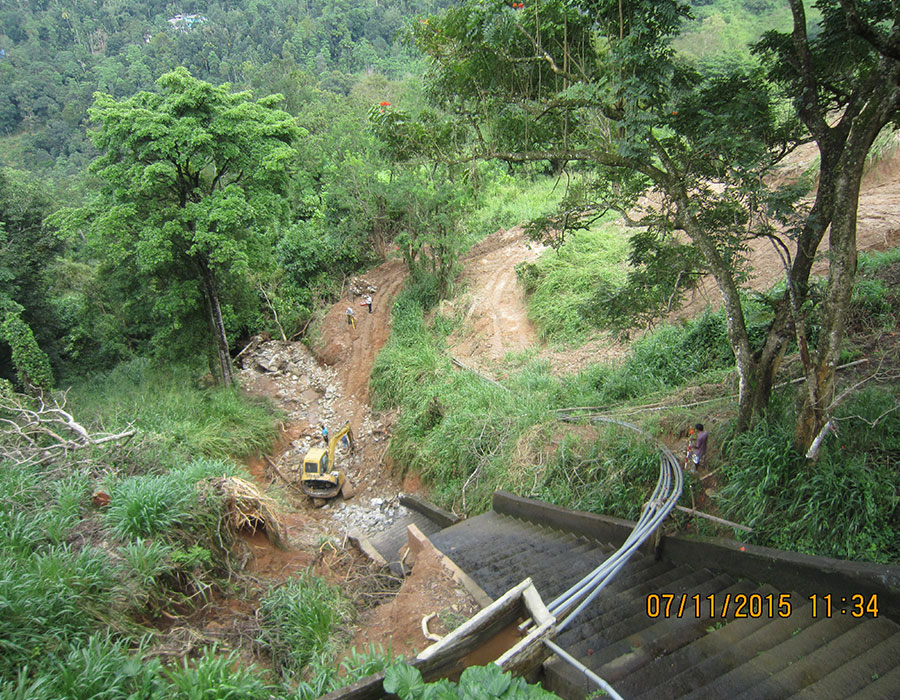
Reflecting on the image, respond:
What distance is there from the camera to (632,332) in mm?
11281

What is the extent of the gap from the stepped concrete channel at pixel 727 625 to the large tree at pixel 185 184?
10314 mm

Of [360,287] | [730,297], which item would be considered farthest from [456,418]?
[360,287]

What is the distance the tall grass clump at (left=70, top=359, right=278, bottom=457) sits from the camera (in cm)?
1004

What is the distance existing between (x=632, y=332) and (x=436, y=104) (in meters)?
7.04

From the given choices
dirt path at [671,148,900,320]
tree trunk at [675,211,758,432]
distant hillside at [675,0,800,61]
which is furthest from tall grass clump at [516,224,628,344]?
distant hillside at [675,0,800,61]

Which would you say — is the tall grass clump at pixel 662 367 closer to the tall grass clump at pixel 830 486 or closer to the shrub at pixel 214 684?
the tall grass clump at pixel 830 486

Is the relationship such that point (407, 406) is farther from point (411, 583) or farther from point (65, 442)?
point (411, 583)

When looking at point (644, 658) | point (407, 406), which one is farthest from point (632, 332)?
point (644, 658)

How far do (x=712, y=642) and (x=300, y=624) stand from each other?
3.13m

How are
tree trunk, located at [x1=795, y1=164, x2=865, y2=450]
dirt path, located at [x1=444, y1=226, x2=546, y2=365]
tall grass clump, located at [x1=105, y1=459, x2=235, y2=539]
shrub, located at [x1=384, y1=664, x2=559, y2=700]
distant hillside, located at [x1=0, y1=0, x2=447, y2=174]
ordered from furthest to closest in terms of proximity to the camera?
distant hillside, located at [x1=0, y1=0, x2=447, y2=174] < dirt path, located at [x1=444, y1=226, x2=546, y2=365] < tall grass clump, located at [x1=105, y1=459, x2=235, y2=539] < tree trunk, located at [x1=795, y1=164, x2=865, y2=450] < shrub, located at [x1=384, y1=664, x2=559, y2=700]

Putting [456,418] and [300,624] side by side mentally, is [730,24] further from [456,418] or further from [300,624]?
[300,624]

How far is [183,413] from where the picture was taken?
11664 millimetres

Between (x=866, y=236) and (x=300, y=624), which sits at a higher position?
(x=866, y=236)

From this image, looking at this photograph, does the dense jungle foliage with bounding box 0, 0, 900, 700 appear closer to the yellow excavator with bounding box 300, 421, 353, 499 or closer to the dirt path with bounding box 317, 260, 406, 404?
the dirt path with bounding box 317, 260, 406, 404
